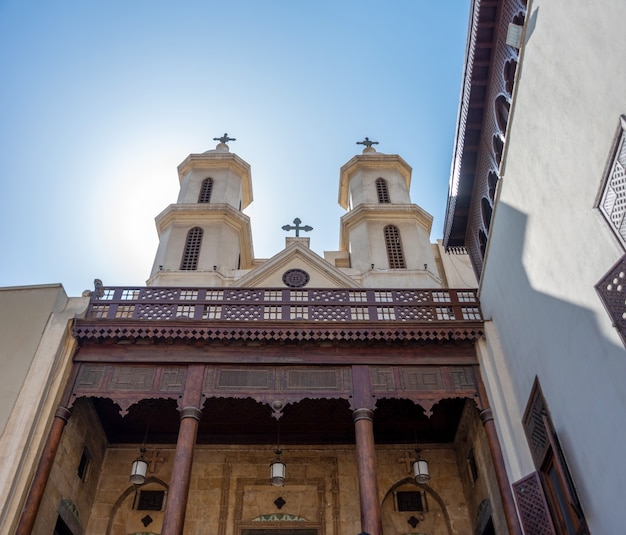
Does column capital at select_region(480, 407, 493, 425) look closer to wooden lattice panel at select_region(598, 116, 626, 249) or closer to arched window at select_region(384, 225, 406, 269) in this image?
wooden lattice panel at select_region(598, 116, 626, 249)

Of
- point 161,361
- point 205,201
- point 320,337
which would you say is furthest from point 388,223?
point 161,361

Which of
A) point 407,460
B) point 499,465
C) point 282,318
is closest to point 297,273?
point 282,318

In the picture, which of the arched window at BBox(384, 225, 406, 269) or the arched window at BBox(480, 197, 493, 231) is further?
the arched window at BBox(384, 225, 406, 269)

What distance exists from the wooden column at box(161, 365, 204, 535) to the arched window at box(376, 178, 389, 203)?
1182 cm

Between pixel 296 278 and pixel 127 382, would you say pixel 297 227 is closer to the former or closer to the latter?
pixel 296 278

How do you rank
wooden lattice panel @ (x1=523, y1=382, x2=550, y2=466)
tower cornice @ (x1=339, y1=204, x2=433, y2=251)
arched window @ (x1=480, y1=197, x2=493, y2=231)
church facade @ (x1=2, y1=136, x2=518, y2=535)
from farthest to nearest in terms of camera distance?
tower cornice @ (x1=339, y1=204, x2=433, y2=251)
arched window @ (x1=480, y1=197, x2=493, y2=231)
church facade @ (x1=2, y1=136, x2=518, y2=535)
wooden lattice panel @ (x1=523, y1=382, x2=550, y2=466)

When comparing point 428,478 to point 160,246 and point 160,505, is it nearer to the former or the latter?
point 160,505

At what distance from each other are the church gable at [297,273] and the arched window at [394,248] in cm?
182

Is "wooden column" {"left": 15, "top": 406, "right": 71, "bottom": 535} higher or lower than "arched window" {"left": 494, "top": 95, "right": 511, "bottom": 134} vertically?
lower

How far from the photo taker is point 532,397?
8.94m

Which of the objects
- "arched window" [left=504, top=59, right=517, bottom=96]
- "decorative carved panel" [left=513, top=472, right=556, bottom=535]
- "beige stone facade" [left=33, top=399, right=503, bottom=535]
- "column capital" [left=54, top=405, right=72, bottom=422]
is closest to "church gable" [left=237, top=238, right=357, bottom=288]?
"beige stone facade" [left=33, top=399, right=503, bottom=535]

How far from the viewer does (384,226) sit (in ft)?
63.9

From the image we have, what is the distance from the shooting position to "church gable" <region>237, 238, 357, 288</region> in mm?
17312

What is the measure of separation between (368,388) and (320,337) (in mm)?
1239
